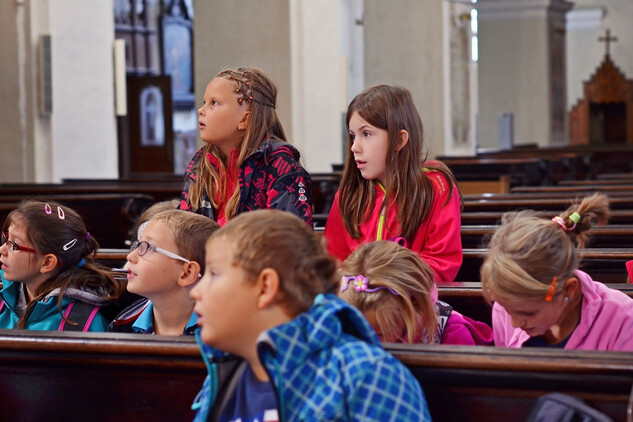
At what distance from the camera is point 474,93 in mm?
13469

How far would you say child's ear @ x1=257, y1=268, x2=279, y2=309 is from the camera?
71.8 inches

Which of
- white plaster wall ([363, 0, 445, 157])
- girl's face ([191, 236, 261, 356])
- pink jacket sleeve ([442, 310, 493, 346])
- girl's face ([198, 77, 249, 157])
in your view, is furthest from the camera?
white plaster wall ([363, 0, 445, 157])

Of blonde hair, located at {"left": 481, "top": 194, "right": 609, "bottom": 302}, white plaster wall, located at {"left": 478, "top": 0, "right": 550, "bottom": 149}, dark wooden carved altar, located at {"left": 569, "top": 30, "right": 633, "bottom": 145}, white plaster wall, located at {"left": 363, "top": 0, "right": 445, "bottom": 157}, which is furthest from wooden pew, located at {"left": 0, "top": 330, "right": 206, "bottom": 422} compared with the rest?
dark wooden carved altar, located at {"left": 569, "top": 30, "right": 633, "bottom": 145}

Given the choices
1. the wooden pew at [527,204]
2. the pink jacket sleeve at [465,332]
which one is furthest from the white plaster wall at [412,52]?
the pink jacket sleeve at [465,332]

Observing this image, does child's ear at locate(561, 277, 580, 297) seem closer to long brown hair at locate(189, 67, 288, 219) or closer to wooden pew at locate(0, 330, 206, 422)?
wooden pew at locate(0, 330, 206, 422)

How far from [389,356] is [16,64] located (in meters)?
7.34

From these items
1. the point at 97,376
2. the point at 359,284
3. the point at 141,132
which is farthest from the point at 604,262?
the point at 141,132

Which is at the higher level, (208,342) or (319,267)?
(319,267)

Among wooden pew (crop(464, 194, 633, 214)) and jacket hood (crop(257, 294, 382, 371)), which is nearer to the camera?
jacket hood (crop(257, 294, 382, 371))

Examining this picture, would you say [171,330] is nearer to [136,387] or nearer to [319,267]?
[136,387]

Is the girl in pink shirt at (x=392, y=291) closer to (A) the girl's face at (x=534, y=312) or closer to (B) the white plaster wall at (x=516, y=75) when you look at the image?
(A) the girl's face at (x=534, y=312)

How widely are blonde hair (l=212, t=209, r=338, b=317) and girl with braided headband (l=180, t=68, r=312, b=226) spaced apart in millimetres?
1469

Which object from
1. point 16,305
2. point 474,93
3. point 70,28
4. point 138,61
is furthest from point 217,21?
point 138,61

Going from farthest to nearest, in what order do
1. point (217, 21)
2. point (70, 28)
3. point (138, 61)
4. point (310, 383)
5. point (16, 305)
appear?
point (138, 61), point (70, 28), point (217, 21), point (16, 305), point (310, 383)
